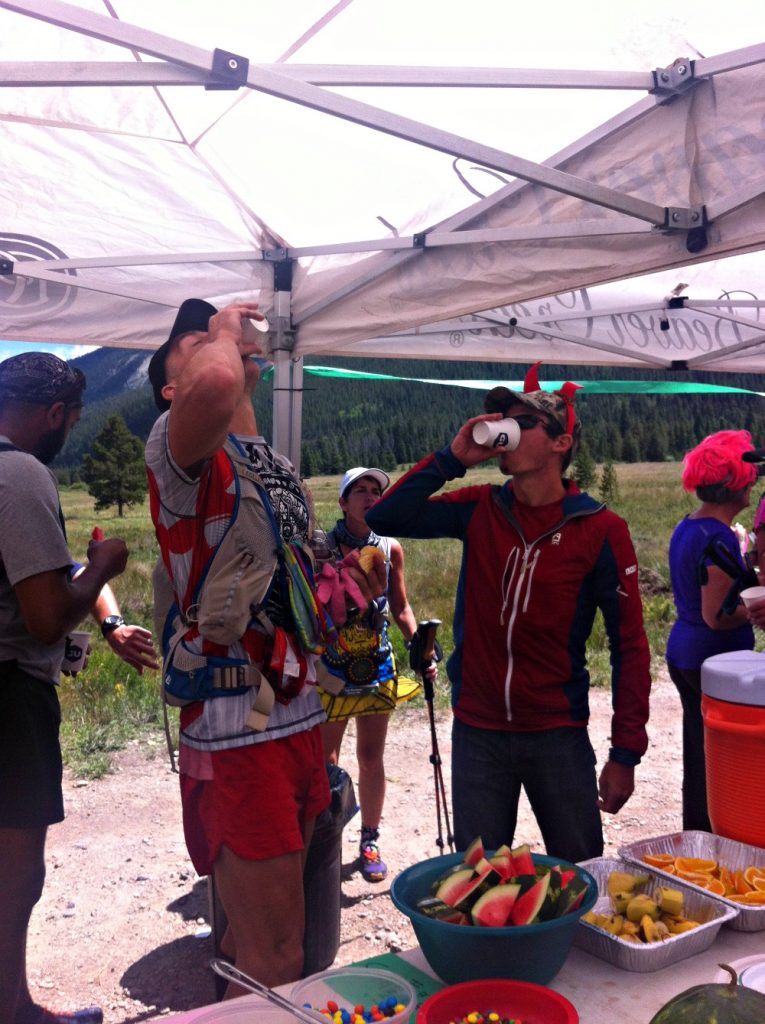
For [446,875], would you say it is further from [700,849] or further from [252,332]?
[252,332]

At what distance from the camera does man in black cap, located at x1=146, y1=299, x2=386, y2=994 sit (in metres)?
1.82

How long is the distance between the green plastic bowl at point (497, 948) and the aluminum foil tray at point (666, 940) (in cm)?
11

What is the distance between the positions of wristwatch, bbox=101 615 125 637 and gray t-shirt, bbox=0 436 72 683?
0.46 metres

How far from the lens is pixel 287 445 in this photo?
400 cm

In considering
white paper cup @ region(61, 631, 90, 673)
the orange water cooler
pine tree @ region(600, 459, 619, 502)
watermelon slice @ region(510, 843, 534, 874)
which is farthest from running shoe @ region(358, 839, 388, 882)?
pine tree @ region(600, 459, 619, 502)

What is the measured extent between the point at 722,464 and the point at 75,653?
7.79ft

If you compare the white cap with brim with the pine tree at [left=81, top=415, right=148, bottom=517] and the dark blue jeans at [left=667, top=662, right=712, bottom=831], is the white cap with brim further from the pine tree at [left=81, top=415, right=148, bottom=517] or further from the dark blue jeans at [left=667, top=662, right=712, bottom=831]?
the pine tree at [left=81, top=415, right=148, bottom=517]

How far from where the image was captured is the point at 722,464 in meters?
3.46

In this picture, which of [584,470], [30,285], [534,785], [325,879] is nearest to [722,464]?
[534,785]

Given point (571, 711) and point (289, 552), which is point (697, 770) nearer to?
point (571, 711)

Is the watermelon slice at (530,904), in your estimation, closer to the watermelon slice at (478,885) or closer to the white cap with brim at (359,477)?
the watermelon slice at (478,885)

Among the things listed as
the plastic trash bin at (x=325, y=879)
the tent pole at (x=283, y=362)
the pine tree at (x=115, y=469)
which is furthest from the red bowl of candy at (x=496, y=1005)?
the pine tree at (x=115, y=469)

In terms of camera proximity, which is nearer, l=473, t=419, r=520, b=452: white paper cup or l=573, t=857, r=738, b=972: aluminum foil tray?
l=573, t=857, r=738, b=972: aluminum foil tray

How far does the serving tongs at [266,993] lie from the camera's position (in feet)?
3.68
